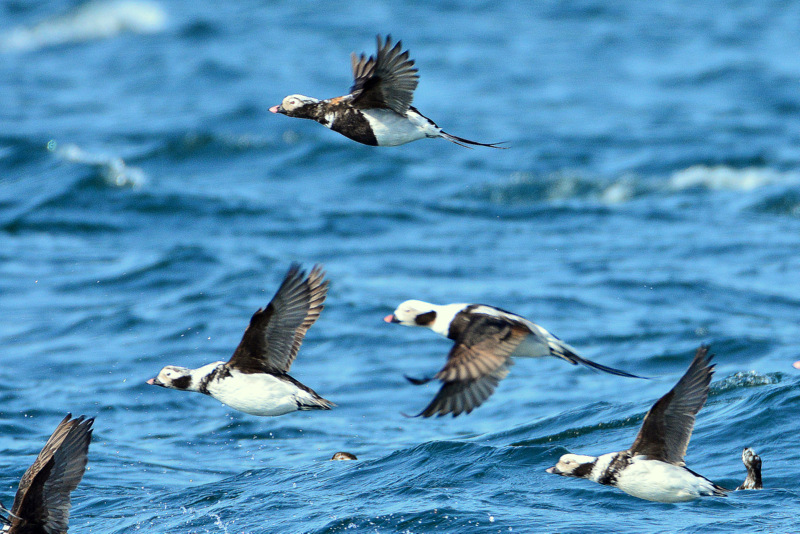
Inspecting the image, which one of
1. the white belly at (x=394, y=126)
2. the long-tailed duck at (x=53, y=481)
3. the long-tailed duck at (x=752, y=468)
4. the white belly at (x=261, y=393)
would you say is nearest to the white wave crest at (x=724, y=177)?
the long-tailed duck at (x=752, y=468)

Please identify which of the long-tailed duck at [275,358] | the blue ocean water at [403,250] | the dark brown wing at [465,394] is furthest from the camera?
the blue ocean water at [403,250]

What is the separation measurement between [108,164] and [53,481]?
1369 centimetres

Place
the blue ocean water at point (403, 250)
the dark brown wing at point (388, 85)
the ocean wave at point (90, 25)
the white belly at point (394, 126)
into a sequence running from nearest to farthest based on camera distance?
the dark brown wing at point (388, 85)
the white belly at point (394, 126)
the blue ocean water at point (403, 250)
the ocean wave at point (90, 25)

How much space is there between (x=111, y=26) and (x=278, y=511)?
27.7m

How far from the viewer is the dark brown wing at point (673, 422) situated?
5836 millimetres

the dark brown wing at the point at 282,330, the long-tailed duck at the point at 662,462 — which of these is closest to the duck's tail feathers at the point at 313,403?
the dark brown wing at the point at 282,330

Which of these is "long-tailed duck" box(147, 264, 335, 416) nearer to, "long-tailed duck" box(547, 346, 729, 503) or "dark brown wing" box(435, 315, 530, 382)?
"dark brown wing" box(435, 315, 530, 382)

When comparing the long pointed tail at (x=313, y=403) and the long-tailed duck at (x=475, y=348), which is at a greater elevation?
the long-tailed duck at (x=475, y=348)

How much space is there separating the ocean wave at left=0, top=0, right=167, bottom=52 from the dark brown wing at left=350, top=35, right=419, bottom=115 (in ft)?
86.7

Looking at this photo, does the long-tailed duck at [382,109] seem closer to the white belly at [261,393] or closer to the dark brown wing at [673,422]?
the white belly at [261,393]

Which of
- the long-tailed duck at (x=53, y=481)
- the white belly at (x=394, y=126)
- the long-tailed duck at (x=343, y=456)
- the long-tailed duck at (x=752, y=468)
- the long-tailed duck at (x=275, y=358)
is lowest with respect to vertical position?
the long-tailed duck at (x=343, y=456)

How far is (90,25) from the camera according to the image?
32625 millimetres

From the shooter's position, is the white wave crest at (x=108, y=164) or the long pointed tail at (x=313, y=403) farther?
the white wave crest at (x=108, y=164)

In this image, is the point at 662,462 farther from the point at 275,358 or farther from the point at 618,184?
the point at 618,184
